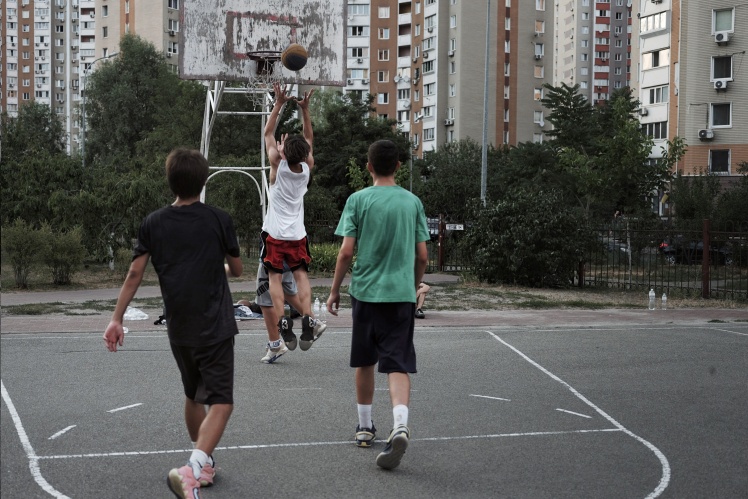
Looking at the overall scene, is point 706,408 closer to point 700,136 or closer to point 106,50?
point 700,136

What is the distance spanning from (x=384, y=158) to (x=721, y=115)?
52490mm

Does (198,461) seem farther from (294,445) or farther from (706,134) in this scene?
(706,134)

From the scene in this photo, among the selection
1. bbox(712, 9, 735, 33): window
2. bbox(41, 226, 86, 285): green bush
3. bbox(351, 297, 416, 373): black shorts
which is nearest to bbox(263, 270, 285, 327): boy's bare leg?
bbox(351, 297, 416, 373): black shorts

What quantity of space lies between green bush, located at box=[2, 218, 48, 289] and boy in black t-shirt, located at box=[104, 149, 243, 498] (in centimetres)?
1420

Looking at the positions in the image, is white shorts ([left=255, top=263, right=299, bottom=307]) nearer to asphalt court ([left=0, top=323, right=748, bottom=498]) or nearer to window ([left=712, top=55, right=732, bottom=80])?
asphalt court ([left=0, top=323, right=748, bottom=498])

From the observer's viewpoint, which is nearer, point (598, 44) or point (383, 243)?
point (383, 243)

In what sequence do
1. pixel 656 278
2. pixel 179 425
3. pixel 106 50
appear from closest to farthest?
Answer: pixel 179 425 < pixel 656 278 < pixel 106 50

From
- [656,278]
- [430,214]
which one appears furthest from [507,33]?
[656,278]

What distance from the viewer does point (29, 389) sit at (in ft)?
27.3

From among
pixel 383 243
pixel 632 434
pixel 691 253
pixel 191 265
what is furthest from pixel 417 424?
pixel 691 253

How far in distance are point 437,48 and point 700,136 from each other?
3871 centimetres

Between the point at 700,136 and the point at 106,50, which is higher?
the point at 106,50

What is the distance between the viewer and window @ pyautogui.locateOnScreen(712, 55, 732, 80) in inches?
2122

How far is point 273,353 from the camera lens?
9867 mm
